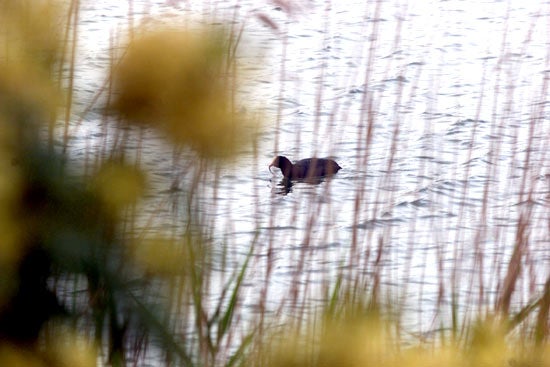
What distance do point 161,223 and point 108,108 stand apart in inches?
4.4

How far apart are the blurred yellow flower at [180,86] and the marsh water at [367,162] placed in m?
0.02

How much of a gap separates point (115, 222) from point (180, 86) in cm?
13

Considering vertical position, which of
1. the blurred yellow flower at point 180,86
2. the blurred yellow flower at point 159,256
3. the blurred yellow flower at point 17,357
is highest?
the blurred yellow flower at point 180,86

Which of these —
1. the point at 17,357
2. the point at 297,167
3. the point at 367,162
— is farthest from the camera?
the point at 297,167

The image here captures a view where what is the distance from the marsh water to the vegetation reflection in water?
1.1 inches

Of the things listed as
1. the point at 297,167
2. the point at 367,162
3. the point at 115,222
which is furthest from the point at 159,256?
the point at 297,167

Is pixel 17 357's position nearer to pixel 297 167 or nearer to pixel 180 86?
pixel 180 86

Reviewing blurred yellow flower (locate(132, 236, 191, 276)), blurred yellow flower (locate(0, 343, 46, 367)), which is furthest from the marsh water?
blurred yellow flower (locate(0, 343, 46, 367))

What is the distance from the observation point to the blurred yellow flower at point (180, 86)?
83 centimetres

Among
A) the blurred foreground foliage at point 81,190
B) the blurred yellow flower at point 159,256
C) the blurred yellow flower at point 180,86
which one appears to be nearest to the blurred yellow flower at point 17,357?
the blurred foreground foliage at point 81,190

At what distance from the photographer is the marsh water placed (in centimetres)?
106

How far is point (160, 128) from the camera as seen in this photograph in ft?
2.82

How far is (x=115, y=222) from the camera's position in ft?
2.70

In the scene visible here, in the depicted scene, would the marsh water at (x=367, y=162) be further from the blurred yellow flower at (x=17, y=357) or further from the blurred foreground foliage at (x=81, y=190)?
the blurred yellow flower at (x=17, y=357)
